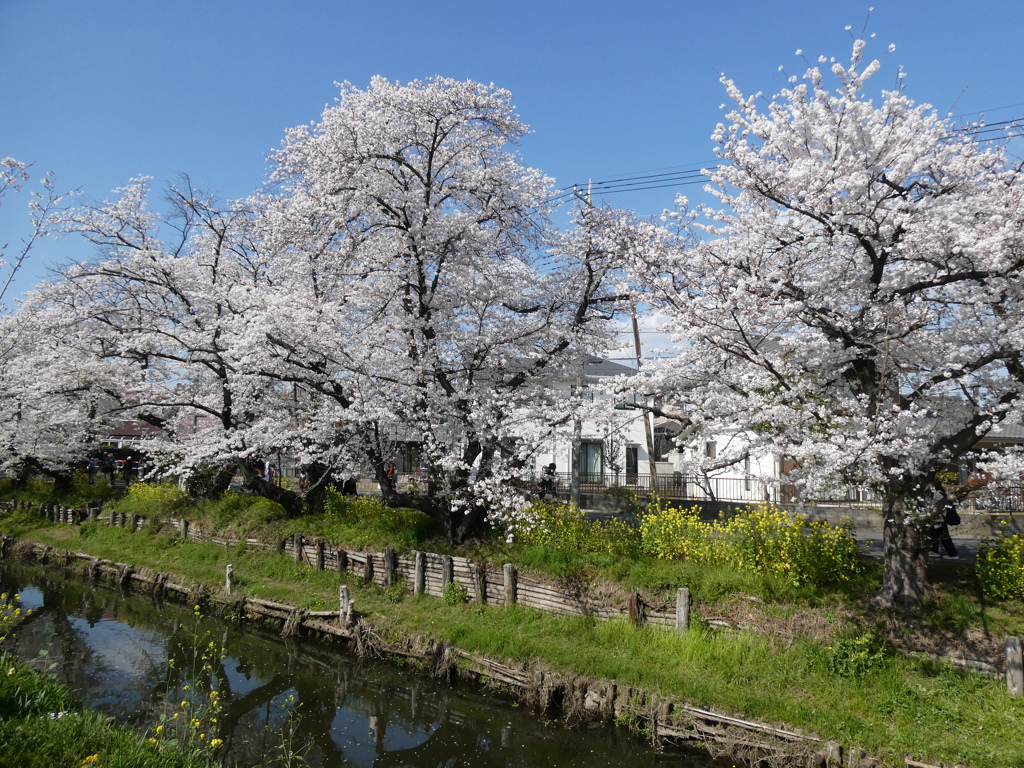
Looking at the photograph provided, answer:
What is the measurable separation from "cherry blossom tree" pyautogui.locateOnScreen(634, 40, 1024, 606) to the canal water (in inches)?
177

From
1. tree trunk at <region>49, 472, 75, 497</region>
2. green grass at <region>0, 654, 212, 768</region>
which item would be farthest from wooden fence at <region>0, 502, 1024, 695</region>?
tree trunk at <region>49, 472, 75, 497</region>

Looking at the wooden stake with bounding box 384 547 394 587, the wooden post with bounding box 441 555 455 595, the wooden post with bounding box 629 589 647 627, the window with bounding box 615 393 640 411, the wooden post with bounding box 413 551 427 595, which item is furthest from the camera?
the wooden stake with bounding box 384 547 394 587

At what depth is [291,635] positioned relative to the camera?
42.8 ft

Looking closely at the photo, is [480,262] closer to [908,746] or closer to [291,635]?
[291,635]

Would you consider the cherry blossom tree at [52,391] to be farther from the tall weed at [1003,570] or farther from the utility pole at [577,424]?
the tall weed at [1003,570]

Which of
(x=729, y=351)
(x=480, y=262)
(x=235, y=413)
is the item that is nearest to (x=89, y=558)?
(x=235, y=413)

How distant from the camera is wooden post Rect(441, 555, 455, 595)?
12695 mm

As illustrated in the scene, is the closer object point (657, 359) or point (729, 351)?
point (729, 351)

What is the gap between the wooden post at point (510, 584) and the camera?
469 inches

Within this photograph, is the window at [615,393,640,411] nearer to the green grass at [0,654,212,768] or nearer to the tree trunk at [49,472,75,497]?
the green grass at [0,654,212,768]

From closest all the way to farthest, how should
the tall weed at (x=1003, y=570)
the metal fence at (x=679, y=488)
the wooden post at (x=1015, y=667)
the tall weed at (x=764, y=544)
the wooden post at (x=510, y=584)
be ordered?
the wooden post at (x=1015, y=667) < the tall weed at (x=1003, y=570) < the tall weed at (x=764, y=544) < the wooden post at (x=510, y=584) < the metal fence at (x=679, y=488)

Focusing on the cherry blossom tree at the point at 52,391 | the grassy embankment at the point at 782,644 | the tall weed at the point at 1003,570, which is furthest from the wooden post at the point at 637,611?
the cherry blossom tree at the point at 52,391

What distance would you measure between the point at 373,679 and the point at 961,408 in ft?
34.8

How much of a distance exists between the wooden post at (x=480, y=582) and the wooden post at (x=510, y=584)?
0.54 m
